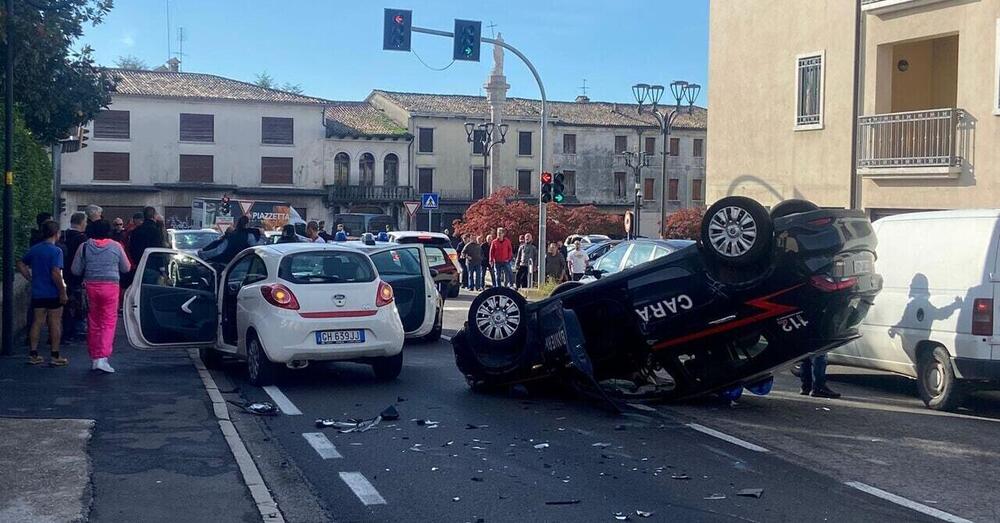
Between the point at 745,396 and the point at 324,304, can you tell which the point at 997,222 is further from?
the point at 324,304

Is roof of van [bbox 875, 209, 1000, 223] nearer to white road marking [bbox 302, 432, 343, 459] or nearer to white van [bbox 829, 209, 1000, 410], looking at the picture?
white van [bbox 829, 209, 1000, 410]

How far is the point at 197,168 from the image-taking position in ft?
226

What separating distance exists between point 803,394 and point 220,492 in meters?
7.11

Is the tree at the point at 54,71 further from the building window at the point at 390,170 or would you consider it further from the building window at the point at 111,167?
the building window at the point at 390,170

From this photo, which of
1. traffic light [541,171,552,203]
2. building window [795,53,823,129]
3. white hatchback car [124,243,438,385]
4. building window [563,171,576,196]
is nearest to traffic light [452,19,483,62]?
traffic light [541,171,552,203]

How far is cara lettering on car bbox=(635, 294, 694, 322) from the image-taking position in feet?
34.1

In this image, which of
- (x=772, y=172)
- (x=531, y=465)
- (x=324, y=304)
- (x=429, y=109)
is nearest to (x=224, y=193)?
(x=429, y=109)

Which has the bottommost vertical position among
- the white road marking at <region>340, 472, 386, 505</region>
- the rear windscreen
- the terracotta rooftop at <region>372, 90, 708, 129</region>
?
the white road marking at <region>340, 472, 386, 505</region>

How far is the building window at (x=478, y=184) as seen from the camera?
75312 millimetres

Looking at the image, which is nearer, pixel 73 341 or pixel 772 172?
pixel 73 341

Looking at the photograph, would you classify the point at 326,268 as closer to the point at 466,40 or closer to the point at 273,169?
the point at 466,40

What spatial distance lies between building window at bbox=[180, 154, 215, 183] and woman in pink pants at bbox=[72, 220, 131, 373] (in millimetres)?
57739

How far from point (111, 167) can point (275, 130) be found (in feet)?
33.6

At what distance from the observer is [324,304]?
12102 millimetres
